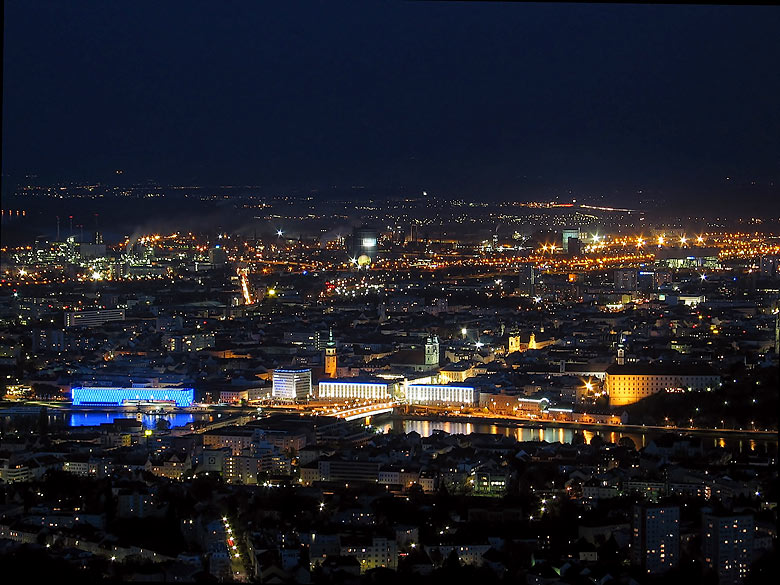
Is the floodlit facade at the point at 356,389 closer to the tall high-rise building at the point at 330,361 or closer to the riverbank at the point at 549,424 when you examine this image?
the tall high-rise building at the point at 330,361

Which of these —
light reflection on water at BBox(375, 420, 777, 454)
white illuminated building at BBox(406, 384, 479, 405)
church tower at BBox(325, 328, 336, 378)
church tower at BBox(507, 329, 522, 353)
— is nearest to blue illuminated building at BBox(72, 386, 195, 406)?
church tower at BBox(325, 328, 336, 378)

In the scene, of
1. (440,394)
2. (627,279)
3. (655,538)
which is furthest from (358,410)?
(627,279)

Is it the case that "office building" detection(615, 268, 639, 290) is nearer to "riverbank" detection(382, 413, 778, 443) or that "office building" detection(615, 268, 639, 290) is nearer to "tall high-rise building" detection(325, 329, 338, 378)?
"tall high-rise building" detection(325, 329, 338, 378)

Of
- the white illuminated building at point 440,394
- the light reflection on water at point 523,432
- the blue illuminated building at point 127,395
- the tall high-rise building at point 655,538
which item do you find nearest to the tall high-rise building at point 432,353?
the white illuminated building at point 440,394

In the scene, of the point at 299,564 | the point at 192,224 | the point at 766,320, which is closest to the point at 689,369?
the point at 766,320

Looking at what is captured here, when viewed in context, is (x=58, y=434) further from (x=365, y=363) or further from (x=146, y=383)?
(x=365, y=363)

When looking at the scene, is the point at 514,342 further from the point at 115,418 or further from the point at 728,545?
the point at 728,545
